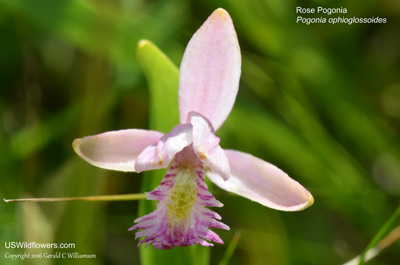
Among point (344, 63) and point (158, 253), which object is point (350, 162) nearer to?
point (344, 63)

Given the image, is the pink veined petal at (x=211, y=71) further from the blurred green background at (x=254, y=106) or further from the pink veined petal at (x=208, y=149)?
the blurred green background at (x=254, y=106)

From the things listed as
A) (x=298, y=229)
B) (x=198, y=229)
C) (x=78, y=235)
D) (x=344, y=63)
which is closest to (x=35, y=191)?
(x=78, y=235)

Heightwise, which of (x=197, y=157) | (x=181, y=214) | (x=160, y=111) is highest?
(x=160, y=111)

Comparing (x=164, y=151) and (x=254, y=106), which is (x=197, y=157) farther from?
(x=254, y=106)

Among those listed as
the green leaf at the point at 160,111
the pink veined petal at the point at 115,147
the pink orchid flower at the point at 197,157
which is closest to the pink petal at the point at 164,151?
the pink orchid flower at the point at 197,157

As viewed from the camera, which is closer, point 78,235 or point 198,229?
point 198,229

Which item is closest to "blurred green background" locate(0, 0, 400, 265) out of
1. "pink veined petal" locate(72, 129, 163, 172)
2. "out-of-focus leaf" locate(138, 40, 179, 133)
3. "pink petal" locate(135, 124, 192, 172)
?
"out-of-focus leaf" locate(138, 40, 179, 133)

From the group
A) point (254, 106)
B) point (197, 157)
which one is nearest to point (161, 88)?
point (197, 157)
